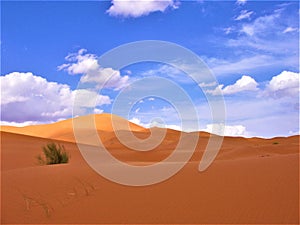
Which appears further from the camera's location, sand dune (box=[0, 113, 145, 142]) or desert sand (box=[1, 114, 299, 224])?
sand dune (box=[0, 113, 145, 142])

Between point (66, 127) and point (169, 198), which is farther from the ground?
point (66, 127)

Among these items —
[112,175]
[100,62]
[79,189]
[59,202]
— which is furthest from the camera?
[100,62]

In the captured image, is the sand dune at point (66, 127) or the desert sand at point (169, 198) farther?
the sand dune at point (66, 127)

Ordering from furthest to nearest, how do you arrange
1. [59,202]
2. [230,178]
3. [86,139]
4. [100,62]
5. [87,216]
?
[86,139]
[100,62]
[230,178]
[59,202]
[87,216]

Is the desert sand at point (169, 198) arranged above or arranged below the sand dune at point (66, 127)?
below

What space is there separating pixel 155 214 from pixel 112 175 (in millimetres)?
3244

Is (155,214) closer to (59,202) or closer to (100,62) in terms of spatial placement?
(59,202)

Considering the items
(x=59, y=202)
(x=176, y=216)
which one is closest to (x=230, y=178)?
(x=176, y=216)

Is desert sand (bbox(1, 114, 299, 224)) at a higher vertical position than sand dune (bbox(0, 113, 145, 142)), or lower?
lower

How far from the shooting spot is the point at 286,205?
484 centimetres

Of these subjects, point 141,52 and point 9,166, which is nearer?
point 141,52

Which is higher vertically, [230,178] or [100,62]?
[100,62]

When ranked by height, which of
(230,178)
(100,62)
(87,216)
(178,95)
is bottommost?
(87,216)

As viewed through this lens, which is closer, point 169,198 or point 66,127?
point 169,198
